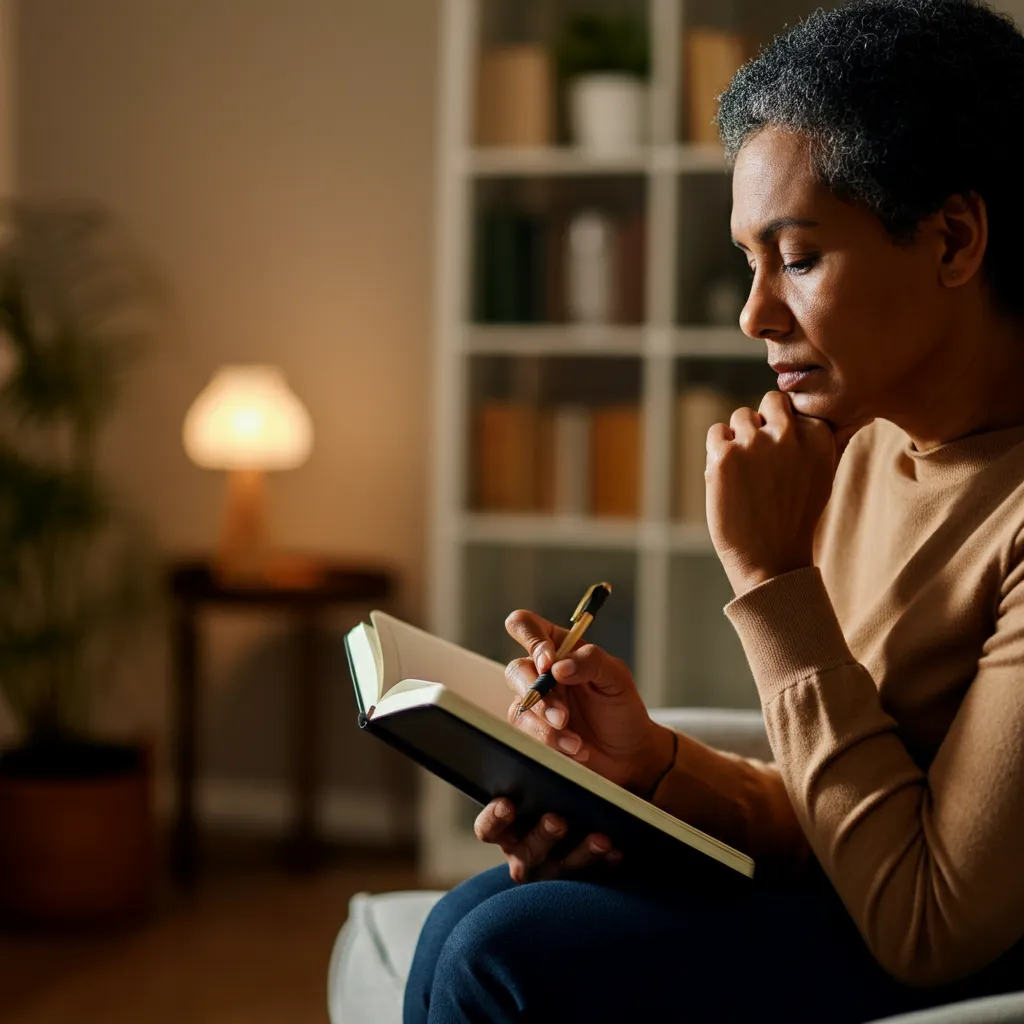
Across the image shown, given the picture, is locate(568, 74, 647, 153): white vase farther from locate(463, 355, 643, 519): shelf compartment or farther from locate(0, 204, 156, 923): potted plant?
locate(0, 204, 156, 923): potted plant

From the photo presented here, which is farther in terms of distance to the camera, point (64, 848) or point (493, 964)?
point (64, 848)

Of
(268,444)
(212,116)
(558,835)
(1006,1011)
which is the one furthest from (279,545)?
(1006,1011)

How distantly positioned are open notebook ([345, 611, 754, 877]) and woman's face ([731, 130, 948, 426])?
13.0 inches

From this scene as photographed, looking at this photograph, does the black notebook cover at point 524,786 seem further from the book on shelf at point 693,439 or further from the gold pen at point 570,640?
the book on shelf at point 693,439

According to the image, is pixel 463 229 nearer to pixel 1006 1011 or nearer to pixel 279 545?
pixel 279 545

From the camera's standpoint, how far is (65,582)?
3.53 meters

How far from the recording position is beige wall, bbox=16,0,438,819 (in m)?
3.45

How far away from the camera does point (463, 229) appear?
3035 millimetres

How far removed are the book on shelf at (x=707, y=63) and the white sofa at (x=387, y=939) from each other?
5.63 ft

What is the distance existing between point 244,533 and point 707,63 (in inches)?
54.7

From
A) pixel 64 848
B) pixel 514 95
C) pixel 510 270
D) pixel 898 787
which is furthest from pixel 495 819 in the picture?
pixel 514 95

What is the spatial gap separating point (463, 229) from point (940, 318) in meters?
2.09

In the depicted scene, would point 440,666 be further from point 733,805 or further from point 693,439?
point 693,439

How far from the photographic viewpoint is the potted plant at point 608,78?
2.99m
